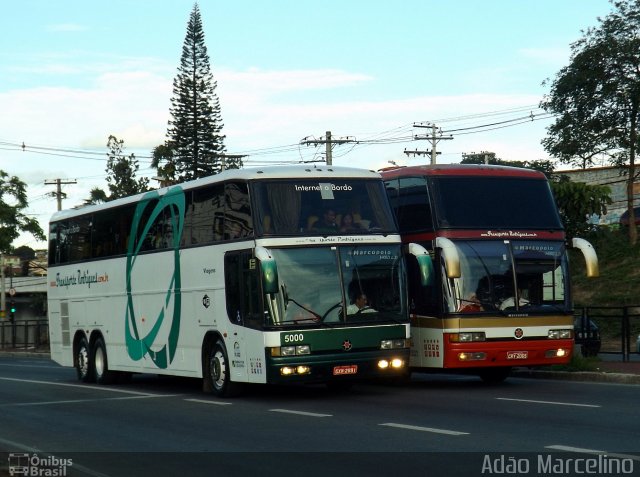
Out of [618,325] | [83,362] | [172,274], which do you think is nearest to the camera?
[172,274]

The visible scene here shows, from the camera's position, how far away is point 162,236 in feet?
73.3

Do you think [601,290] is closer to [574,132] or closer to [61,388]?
[574,132]

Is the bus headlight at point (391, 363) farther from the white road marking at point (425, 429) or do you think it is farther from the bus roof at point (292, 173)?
the white road marking at point (425, 429)

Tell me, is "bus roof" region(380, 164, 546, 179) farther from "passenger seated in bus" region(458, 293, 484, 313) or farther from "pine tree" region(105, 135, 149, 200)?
"pine tree" region(105, 135, 149, 200)

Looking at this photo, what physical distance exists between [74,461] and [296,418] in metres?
4.61

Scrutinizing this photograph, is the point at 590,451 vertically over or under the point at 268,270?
under

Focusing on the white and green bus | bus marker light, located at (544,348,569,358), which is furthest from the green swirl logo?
bus marker light, located at (544,348,569,358)

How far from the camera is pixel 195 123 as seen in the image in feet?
254

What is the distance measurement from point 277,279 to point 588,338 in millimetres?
15820

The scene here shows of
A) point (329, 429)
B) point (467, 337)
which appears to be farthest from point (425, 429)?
point (467, 337)

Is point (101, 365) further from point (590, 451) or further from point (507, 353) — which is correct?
point (590, 451)

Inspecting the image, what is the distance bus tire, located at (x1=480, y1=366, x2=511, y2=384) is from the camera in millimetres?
22156

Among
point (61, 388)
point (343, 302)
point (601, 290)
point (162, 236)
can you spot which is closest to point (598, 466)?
point (343, 302)

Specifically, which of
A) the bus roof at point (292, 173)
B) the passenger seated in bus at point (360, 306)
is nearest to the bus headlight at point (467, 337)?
the passenger seated in bus at point (360, 306)
